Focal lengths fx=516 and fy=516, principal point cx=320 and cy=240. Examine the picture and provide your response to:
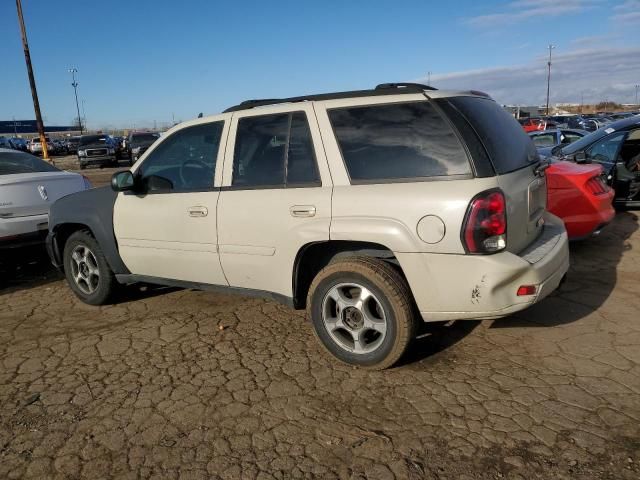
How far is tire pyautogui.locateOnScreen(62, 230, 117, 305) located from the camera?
16.0 ft

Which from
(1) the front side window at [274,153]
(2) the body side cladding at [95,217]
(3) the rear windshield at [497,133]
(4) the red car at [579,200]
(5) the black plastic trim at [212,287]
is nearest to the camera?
(3) the rear windshield at [497,133]

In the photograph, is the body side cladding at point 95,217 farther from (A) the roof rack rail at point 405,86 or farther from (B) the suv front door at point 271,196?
(A) the roof rack rail at point 405,86

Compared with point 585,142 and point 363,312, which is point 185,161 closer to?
point 363,312

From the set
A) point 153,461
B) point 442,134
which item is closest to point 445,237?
point 442,134

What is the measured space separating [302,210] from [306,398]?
121cm

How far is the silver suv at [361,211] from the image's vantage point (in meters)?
3.05

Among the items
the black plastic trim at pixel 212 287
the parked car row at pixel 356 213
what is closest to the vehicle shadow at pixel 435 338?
the parked car row at pixel 356 213

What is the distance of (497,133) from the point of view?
336cm

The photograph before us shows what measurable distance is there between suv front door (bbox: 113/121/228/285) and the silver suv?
1cm

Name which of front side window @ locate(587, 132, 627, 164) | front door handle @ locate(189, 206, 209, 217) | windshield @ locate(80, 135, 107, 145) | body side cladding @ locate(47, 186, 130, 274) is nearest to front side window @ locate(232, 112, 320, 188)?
front door handle @ locate(189, 206, 209, 217)

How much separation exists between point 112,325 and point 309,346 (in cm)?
188

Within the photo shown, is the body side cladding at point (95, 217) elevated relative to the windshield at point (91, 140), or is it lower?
lower

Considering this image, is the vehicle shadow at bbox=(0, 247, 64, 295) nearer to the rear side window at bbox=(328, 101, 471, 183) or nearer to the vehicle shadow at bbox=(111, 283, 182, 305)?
the vehicle shadow at bbox=(111, 283, 182, 305)

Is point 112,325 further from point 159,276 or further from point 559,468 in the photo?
point 559,468
